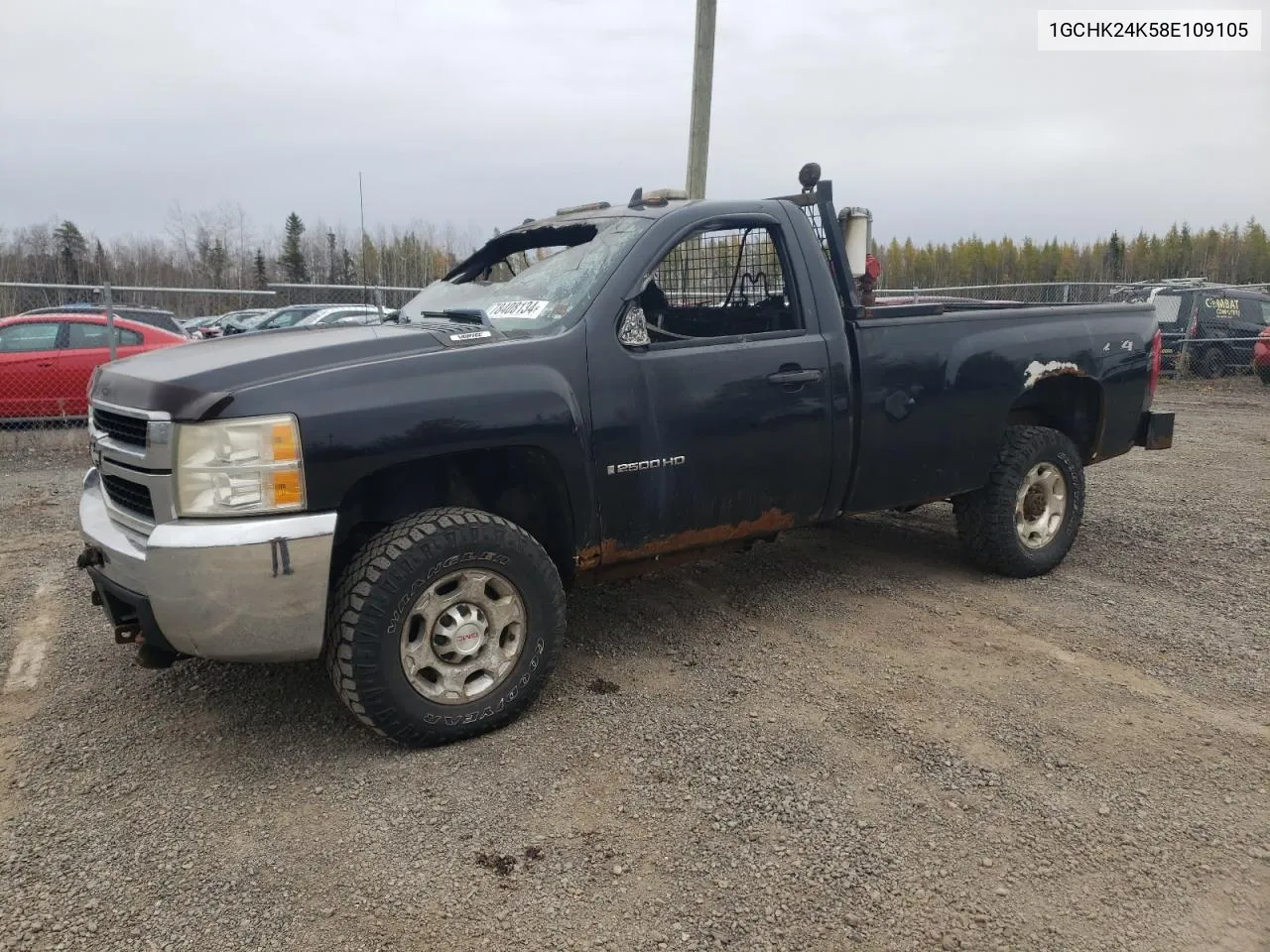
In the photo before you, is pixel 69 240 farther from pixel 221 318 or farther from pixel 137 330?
pixel 137 330

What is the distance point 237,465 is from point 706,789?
1827 millimetres

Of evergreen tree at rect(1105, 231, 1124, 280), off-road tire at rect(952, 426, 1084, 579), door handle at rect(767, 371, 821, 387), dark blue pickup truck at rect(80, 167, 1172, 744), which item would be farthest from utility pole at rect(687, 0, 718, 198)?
evergreen tree at rect(1105, 231, 1124, 280)

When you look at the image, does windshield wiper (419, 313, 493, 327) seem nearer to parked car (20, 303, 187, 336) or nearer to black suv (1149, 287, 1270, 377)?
parked car (20, 303, 187, 336)

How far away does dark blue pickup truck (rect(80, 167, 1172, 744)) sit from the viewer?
9.76 feet

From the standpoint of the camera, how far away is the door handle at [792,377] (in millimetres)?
4000

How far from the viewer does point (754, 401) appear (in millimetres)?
3941

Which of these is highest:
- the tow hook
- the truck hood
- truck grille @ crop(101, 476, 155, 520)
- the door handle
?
the truck hood

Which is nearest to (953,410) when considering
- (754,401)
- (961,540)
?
(961,540)

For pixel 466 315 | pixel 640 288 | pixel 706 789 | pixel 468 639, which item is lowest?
pixel 706 789

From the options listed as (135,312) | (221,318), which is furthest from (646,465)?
(221,318)

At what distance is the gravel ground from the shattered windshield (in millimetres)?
1553

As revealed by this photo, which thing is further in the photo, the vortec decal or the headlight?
the vortec decal

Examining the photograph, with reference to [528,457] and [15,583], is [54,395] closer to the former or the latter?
[15,583]

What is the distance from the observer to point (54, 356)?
1041 cm
